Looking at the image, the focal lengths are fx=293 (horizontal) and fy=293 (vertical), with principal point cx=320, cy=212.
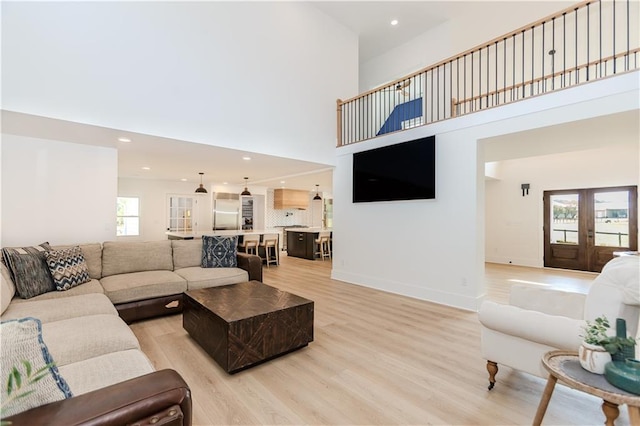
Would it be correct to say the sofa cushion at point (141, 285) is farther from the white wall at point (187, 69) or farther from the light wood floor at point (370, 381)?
Answer: the white wall at point (187, 69)

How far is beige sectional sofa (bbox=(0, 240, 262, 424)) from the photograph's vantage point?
3.72 feet

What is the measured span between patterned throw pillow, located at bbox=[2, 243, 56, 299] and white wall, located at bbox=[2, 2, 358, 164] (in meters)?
1.51

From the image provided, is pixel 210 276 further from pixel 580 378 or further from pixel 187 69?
pixel 580 378

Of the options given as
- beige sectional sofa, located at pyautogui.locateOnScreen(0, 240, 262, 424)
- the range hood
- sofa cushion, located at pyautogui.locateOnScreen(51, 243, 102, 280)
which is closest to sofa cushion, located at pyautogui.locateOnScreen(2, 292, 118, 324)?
beige sectional sofa, located at pyautogui.locateOnScreen(0, 240, 262, 424)

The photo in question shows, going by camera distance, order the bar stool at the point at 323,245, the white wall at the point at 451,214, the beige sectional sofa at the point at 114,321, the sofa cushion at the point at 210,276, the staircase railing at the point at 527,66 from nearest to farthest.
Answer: the beige sectional sofa at the point at 114,321 → the white wall at the point at 451,214 → the sofa cushion at the point at 210,276 → the staircase railing at the point at 527,66 → the bar stool at the point at 323,245

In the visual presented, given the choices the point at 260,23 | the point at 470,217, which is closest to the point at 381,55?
the point at 260,23

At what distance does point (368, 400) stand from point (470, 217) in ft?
10.0

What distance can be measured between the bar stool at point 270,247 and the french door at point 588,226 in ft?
23.4

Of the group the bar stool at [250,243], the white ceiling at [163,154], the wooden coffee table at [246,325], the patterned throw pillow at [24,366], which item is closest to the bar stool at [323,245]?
the bar stool at [250,243]

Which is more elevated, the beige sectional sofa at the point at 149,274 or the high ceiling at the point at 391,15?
the high ceiling at the point at 391,15

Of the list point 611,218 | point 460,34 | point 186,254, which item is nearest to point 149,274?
point 186,254

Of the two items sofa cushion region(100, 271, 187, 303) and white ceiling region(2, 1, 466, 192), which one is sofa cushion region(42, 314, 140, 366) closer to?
sofa cushion region(100, 271, 187, 303)

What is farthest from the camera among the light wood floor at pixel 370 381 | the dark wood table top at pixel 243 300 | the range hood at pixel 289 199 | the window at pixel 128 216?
the range hood at pixel 289 199

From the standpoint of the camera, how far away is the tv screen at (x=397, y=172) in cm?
465
